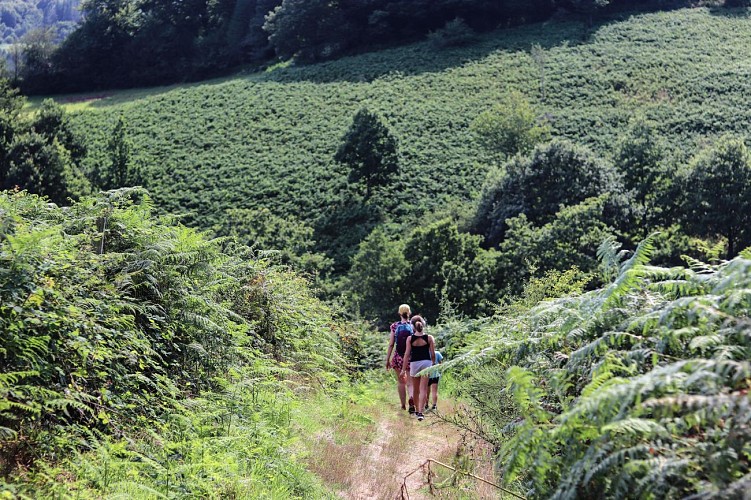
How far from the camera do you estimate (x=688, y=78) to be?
56781 mm

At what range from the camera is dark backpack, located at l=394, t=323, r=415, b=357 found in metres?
9.94

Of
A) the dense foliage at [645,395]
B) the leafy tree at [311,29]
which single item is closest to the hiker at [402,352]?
the dense foliage at [645,395]

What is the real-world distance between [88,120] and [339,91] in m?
23.2

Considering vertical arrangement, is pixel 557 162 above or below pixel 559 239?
above

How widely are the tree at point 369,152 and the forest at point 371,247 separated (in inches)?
6.6

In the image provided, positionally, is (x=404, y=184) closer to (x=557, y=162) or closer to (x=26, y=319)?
(x=557, y=162)

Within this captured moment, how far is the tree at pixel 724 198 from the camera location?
30.0 meters

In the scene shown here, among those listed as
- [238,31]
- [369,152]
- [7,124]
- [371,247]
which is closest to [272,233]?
[371,247]

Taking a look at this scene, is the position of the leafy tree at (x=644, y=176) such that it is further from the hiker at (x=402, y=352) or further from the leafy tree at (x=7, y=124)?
the leafy tree at (x=7, y=124)

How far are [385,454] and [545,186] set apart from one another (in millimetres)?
27661

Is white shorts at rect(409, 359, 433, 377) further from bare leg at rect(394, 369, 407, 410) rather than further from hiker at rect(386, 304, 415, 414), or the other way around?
bare leg at rect(394, 369, 407, 410)

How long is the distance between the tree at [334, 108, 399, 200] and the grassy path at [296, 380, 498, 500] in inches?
1324

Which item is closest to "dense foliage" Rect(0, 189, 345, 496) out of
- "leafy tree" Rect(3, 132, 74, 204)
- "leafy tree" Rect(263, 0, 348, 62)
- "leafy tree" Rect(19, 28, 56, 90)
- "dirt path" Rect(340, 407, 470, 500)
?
"dirt path" Rect(340, 407, 470, 500)

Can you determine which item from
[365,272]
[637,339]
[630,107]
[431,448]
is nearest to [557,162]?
[365,272]
